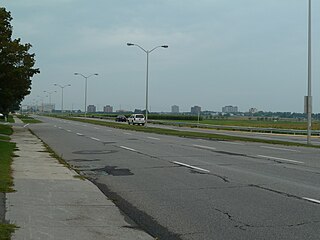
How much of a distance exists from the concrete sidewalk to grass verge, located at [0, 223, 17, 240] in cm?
8

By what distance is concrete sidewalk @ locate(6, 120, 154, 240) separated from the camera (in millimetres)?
6754

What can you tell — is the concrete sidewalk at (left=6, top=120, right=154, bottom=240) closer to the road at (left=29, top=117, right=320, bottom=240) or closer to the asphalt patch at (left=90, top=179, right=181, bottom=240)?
the asphalt patch at (left=90, top=179, right=181, bottom=240)

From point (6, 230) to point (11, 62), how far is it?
3639 cm

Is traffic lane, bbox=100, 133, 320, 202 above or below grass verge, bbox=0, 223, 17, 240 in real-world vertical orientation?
below

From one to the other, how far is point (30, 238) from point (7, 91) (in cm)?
3829

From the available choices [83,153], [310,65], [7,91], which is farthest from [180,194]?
[7,91]

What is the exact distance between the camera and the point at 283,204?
911 cm

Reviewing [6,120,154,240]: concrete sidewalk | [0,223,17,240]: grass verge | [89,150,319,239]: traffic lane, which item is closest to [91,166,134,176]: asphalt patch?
[89,150,319,239]: traffic lane

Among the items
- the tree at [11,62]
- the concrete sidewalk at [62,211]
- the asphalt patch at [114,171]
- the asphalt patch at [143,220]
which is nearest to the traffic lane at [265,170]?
the asphalt patch at [114,171]

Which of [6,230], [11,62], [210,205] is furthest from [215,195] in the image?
[11,62]

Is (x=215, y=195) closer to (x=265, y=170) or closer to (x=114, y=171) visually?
(x=265, y=170)

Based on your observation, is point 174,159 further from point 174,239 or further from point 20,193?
point 174,239

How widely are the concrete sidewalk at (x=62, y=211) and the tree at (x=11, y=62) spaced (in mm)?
28302

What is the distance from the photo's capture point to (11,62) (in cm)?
4053
